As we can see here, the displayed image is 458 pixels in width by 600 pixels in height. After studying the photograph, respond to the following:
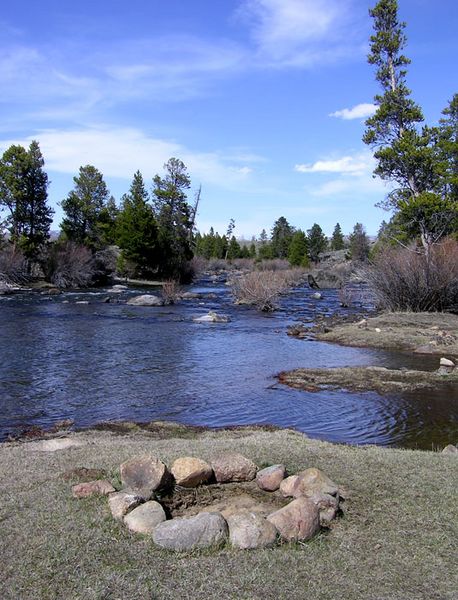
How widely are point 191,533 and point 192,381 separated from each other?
32.2 feet

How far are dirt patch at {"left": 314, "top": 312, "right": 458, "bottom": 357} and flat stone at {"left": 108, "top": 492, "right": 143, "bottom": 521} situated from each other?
14357 millimetres

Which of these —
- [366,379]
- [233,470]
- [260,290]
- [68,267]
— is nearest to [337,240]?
[68,267]

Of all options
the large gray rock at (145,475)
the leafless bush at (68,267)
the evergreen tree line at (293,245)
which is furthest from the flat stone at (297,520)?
the evergreen tree line at (293,245)

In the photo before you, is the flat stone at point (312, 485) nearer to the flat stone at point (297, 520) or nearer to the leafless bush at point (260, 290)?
the flat stone at point (297, 520)

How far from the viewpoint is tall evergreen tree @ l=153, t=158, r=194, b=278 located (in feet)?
197

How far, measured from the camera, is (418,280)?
25.0 meters

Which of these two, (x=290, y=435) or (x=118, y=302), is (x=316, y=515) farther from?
(x=118, y=302)

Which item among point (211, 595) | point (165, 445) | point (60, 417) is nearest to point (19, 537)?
point (211, 595)

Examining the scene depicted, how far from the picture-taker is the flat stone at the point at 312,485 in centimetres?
565

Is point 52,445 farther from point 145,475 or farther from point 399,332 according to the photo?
point 399,332

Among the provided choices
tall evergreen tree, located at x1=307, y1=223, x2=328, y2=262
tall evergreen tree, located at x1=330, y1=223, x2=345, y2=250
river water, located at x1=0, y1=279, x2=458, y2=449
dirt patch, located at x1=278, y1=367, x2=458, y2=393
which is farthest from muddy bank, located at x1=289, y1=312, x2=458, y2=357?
tall evergreen tree, located at x1=330, y1=223, x2=345, y2=250

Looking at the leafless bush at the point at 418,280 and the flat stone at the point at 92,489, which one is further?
the leafless bush at the point at 418,280

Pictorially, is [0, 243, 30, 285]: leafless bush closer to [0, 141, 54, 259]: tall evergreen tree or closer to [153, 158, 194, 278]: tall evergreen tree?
[0, 141, 54, 259]: tall evergreen tree

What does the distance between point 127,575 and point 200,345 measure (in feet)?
53.2
